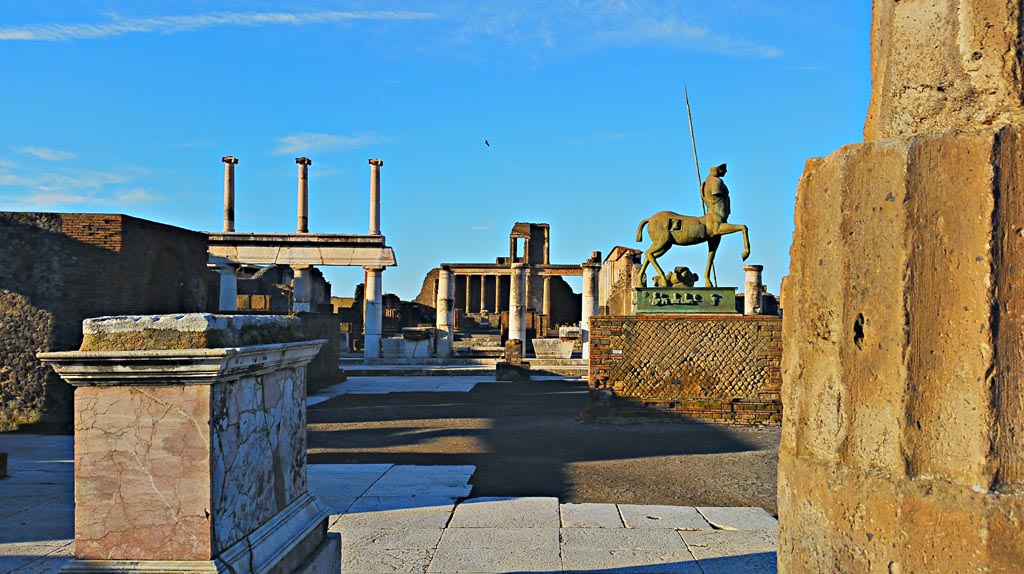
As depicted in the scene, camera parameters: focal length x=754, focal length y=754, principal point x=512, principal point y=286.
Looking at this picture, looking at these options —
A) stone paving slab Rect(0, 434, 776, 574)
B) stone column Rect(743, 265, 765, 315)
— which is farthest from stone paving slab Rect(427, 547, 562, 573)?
stone column Rect(743, 265, 765, 315)

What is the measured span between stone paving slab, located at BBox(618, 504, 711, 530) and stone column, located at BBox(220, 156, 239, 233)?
20.3 metres

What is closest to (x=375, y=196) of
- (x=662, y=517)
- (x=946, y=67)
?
(x=662, y=517)

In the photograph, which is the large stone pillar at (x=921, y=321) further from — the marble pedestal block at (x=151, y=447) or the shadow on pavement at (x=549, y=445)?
the shadow on pavement at (x=549, y=445)

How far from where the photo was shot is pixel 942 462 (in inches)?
58.4

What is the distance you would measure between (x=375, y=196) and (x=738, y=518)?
1966 centimetres

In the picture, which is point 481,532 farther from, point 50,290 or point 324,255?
point 324,255

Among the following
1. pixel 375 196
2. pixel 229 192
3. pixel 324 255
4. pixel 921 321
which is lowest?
pixel 921 321

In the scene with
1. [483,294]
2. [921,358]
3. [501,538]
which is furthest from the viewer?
[483,294]

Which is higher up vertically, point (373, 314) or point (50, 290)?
point (50, 290)

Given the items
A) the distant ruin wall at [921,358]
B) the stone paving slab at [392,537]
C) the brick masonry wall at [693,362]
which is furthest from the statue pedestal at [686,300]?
the distant ruin wall at [921,358]

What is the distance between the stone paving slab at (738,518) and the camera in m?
4.46

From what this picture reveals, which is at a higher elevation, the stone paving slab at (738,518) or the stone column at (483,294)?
the stone column at (483,294)

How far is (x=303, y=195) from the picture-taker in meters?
23.6

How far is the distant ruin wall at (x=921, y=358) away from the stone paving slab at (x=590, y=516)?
2.90 meters
